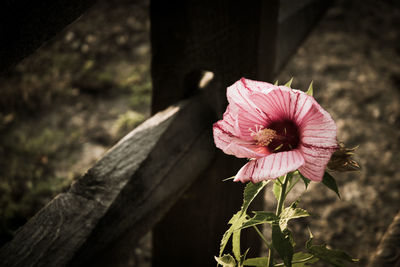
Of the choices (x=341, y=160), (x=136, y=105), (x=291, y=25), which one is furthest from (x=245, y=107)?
(x=136, y=105)

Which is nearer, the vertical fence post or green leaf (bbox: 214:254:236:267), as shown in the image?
green leaf (bbox: 214:254:236:267)

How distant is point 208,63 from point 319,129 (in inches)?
26.8

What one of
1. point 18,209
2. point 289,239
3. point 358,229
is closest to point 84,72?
point 18,209

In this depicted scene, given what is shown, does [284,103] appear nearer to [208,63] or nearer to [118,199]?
[118,199]

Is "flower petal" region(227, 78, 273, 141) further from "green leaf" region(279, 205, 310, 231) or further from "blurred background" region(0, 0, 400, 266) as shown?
"blurred background" region(0, 0, 400, 266)

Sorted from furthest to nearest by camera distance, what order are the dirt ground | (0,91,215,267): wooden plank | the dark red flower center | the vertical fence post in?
the dirt ground, the vertical fence post, (0,91,215,267): wooden plank, the dark red flower center

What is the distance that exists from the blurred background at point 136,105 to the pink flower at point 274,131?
2.05 metres

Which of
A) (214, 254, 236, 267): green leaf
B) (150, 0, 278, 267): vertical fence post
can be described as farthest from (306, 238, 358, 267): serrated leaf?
(150, 0, 278, 267): vertical fence post

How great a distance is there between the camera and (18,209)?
264cm

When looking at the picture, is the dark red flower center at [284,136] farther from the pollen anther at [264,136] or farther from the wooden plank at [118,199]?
the wooden plank at [118,199]

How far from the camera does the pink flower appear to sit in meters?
0.61

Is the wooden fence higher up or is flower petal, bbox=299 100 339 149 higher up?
flower petal, bbox=299 100 339 149

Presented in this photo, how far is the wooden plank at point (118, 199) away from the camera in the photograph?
2.89 ft

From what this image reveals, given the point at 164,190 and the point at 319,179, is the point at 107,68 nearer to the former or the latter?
the point at 164,190
